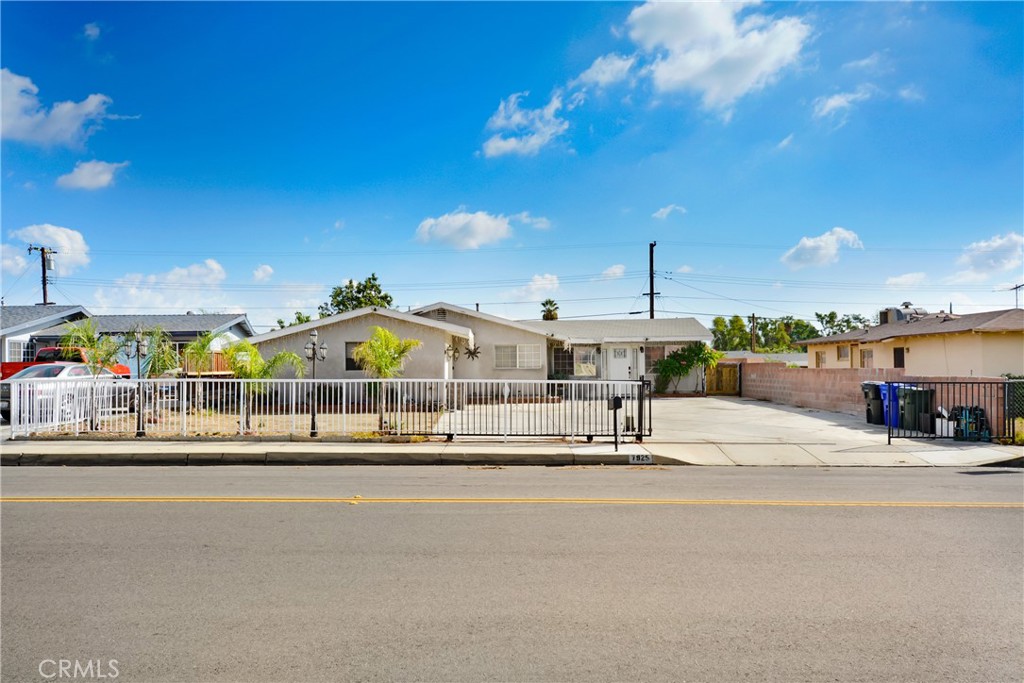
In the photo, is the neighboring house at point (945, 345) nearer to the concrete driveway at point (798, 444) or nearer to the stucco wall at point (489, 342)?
the concrete driveway at point (798, 444)

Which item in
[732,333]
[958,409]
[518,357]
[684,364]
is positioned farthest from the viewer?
[732,333]

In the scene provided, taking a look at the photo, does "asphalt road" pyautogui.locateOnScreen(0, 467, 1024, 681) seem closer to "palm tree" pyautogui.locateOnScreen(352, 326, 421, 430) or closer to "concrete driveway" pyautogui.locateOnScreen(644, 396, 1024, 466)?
"concrete driveway" pyautogui.locateOnScreen(644, 396, 1024, 466)

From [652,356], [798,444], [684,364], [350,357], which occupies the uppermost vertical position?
[350,357]

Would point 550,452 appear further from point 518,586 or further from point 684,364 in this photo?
point 684,364

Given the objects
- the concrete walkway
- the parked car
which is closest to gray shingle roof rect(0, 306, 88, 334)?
the parked car

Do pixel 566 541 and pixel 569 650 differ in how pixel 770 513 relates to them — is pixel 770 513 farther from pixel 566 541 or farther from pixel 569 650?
pixel 569 650

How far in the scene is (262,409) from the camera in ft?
44.3

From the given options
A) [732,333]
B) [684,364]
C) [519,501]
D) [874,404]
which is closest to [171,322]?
[684,364]

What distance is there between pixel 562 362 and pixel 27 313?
27.8m

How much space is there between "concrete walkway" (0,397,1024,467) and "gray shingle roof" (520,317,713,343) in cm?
1476

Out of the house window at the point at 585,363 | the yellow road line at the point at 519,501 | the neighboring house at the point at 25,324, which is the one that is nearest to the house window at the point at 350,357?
the house window at the point at 585,363

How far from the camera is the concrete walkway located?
36.9 feet

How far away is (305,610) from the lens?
4246mm

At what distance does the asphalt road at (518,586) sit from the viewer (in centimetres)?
356
